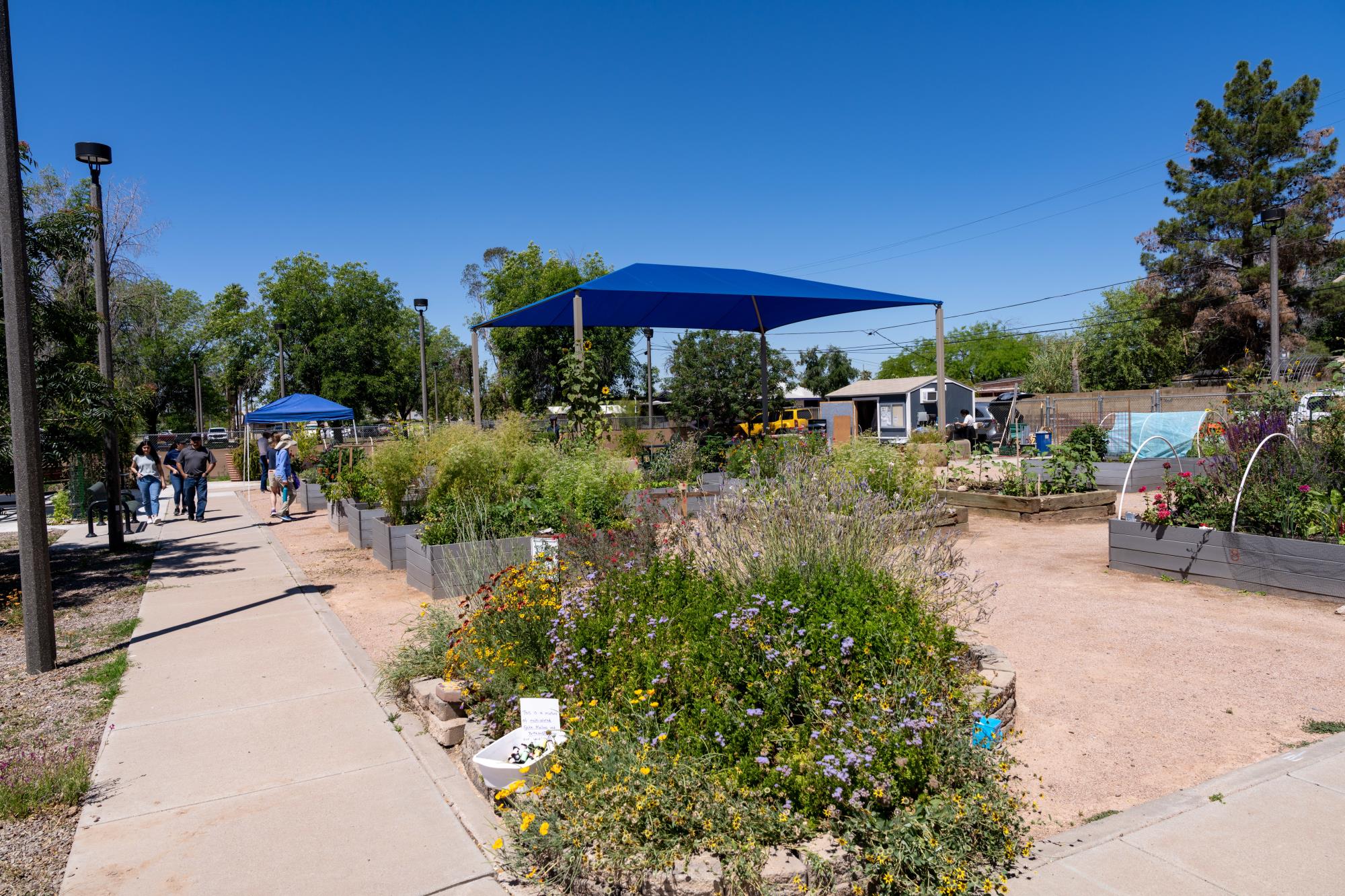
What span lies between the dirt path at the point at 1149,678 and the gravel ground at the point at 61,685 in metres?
3.82

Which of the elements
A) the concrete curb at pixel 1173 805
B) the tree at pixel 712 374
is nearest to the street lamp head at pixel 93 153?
the concrete curb at pixel 1173 805

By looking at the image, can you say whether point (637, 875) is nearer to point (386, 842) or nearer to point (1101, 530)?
point (386, 842)

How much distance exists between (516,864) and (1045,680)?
321 cm

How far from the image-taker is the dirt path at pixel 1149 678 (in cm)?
353

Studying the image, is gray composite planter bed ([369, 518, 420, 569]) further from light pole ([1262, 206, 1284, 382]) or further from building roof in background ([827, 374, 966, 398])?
building roof in background ([827, 374, 966, 398])

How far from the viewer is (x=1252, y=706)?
415 cm

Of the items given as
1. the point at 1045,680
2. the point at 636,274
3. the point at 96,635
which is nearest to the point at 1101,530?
the point at 1045,680

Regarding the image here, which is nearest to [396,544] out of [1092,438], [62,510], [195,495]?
[195,495]

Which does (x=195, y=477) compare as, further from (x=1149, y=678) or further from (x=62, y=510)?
(x=1149, y=678)

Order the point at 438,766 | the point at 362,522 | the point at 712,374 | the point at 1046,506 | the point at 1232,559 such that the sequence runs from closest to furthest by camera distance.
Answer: the point at 438,766, the point at 1232,559, the point at 362,522, the point at 1046,506, the point at 712,374

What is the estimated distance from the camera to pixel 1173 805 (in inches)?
124

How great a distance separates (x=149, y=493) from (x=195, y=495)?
114 centimetres

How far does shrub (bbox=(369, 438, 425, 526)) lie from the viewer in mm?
8648

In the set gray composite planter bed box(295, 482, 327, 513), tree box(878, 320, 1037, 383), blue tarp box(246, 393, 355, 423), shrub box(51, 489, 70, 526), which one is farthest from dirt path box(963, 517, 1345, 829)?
tree box(878, 320, 1037, 383)
